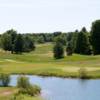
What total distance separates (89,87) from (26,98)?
17759mm

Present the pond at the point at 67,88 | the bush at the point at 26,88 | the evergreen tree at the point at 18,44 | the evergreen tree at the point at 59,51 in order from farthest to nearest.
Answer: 1. the evergreen tree at the point at 18,44
2. the evergreen tree at the point at 59,51
3. the bush at the point at 26,88
4. the pond at the point at 67,88

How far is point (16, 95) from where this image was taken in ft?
184

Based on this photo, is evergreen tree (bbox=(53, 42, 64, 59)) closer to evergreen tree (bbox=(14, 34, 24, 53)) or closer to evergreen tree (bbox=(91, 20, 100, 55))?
evergreen tree (bbox=(91, 20, 100, 55))

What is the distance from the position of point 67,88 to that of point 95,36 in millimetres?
61274

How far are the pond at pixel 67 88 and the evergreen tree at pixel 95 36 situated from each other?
144 feet

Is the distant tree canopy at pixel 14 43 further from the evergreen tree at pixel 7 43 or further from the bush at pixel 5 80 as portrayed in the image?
the bush at pixel 5 80

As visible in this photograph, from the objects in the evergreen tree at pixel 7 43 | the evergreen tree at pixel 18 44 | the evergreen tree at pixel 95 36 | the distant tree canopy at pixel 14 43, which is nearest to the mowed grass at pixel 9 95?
the evergreen tree at pixel 95 36

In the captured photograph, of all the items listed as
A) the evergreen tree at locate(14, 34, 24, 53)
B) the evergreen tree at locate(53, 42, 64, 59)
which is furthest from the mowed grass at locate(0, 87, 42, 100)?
the evergreen tree at locate(14, 34, 24, 53)

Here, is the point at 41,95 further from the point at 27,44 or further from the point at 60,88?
the point at 27,44

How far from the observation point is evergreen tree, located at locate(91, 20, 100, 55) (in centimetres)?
12619

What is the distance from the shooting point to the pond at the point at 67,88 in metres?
58.6

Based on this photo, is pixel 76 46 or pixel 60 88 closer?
pixel 60 88

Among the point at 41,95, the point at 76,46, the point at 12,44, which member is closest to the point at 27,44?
the point at 12,44

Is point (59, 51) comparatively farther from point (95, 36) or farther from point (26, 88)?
point (26, 88)
